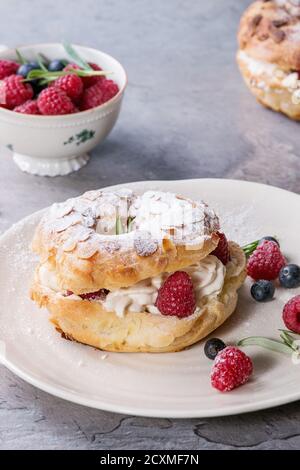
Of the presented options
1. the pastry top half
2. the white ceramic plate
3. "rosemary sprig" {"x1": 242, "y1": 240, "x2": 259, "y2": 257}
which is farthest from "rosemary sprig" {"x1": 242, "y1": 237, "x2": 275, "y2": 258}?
the pastry top half

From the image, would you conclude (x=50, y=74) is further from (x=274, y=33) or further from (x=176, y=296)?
(x=176, y=296)

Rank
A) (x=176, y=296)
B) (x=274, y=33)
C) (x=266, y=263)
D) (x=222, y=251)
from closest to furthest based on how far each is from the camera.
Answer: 1. (x=176, y=296)
2. (x=222, y=251)
3. (x=266, y=263)
4. (x=274, y=33)

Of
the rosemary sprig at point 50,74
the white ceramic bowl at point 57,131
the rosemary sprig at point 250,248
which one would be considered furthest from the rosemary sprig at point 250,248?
the rosemary sprig at point 50,74

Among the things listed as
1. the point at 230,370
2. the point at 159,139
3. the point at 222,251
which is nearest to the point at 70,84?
the point at 159,139

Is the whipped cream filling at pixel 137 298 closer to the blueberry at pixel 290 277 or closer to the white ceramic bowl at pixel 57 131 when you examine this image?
the blueberry at pixel 290 277

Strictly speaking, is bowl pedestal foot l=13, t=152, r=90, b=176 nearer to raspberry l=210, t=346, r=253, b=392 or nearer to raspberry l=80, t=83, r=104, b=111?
raspberry l=80, t=83, r=104, b=111
